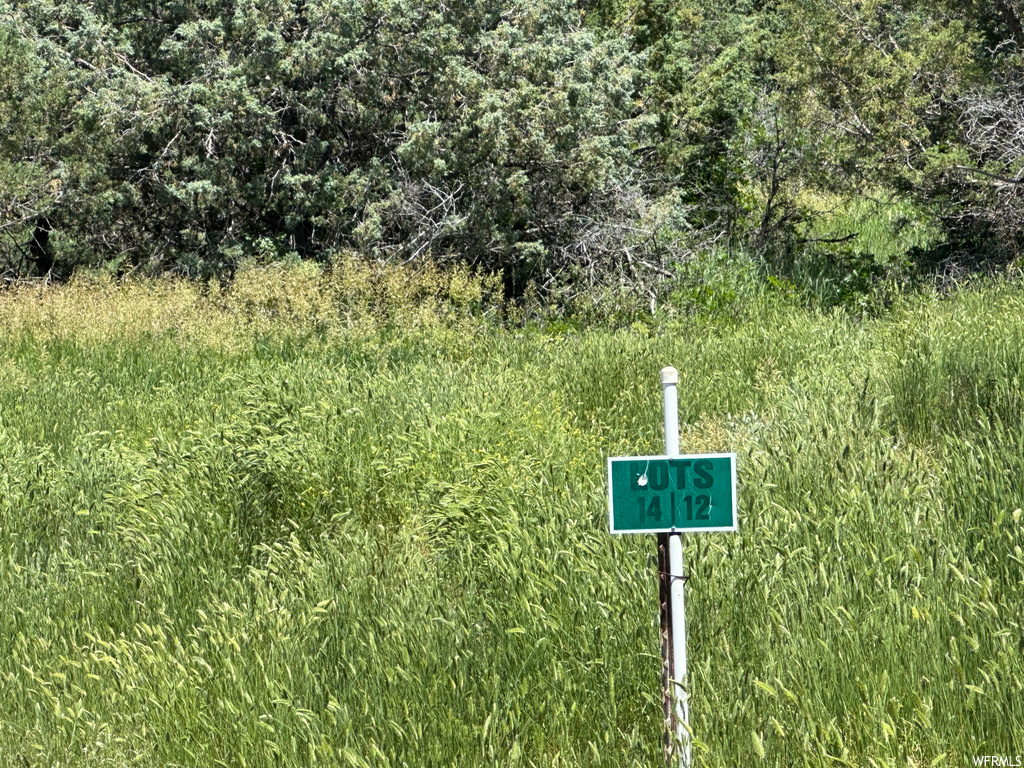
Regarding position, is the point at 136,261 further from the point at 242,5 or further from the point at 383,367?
the point at 383,367

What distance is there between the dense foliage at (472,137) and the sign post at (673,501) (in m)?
9.31

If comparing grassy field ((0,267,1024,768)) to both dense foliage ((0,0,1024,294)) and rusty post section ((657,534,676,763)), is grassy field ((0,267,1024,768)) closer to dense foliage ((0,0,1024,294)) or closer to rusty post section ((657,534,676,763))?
rusty post section ((657,534,676,763))

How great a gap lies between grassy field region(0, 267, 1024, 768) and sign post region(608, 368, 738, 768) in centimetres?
25

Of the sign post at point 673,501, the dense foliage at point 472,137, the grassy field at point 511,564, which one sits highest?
the dense foliage at point 472,137

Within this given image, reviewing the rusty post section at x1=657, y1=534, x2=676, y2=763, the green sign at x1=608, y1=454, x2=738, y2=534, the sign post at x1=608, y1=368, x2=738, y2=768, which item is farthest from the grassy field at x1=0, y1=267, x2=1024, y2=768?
the green sign at x1=608, y1=454, x2=738, y2=534

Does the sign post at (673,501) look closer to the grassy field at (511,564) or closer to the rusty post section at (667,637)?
the rusty post section at (667,637)

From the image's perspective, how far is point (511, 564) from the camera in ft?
13.7

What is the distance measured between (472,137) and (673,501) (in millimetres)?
10083

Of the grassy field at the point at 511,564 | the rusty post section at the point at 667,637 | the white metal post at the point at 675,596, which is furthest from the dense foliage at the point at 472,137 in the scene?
the rusty post section at the point at 667,637

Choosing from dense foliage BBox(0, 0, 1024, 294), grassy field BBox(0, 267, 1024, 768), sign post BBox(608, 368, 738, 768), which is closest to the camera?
sign post BBox(608, 368, 738, 768)

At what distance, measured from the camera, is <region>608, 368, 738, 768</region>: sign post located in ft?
9.52

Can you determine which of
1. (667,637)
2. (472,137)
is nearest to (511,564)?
(667,637)

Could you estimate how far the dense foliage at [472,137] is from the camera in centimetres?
1183

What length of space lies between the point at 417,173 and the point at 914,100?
526cm
